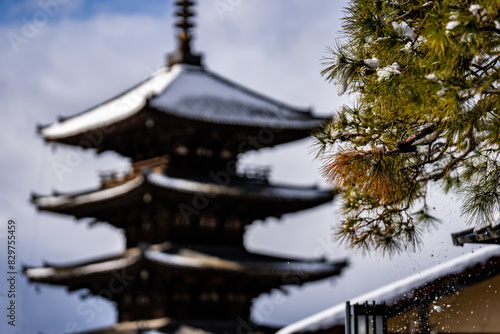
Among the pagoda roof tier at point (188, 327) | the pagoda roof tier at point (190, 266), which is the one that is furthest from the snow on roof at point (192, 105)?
the pagoda roof tier at point (188, 327)

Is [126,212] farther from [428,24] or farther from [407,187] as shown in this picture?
[428,24]

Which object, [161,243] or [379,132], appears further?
[161,243]

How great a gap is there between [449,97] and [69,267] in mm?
18075

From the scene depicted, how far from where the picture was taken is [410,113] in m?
5.46

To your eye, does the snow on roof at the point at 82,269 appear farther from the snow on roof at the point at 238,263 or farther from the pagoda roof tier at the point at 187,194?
the pagoda roof tier at the point at 187,194

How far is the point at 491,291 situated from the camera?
8.65 m

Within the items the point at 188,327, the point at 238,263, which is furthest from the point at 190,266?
the point at 188,327

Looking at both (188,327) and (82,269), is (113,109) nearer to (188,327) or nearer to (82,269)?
(82,269)

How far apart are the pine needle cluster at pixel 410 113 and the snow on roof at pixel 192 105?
42.8 ft

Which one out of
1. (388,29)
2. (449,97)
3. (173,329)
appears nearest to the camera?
(449,97)

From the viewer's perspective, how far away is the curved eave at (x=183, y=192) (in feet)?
64.4

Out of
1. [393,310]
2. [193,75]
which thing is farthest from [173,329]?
[393,310]

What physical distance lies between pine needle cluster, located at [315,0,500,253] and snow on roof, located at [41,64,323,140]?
42.8 ft

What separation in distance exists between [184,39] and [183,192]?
553 centimetres
